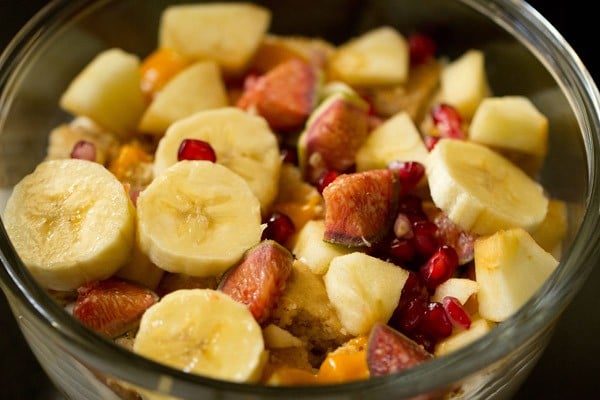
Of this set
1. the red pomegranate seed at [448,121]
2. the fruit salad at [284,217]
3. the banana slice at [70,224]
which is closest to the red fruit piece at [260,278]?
the fruit salad at [284,217]

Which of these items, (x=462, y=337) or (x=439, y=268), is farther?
(x=439, y=268)

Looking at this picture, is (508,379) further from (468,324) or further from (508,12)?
(508,12)

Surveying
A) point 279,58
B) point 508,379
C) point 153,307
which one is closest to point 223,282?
point 153,307

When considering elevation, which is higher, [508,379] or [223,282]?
[223,282]

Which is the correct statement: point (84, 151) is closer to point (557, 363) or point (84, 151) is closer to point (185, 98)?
point (185, 98)

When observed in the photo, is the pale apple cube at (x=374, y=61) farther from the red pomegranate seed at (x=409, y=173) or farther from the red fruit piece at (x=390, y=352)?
the red fruit piece at (x=390, y=352)

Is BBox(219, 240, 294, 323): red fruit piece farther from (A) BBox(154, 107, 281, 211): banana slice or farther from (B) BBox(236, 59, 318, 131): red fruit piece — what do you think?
(B) BBox(236, 59, 318, 131): red fruit piece

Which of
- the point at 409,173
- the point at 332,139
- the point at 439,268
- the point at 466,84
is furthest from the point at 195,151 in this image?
the point at 466,84
